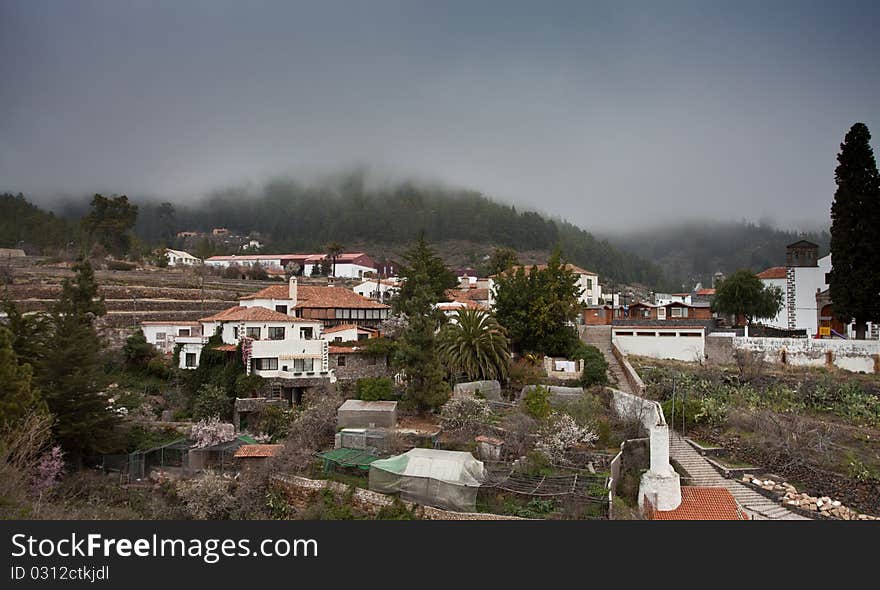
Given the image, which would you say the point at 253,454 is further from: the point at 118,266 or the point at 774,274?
the point at 774,274

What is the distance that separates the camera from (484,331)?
23.9 m

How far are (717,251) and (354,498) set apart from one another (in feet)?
595

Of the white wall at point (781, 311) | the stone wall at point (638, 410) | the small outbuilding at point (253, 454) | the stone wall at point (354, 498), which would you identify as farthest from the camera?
the white wall at point (781, 311)

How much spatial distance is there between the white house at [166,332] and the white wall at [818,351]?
90.5 feet

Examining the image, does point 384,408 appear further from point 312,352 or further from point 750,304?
point 750,304

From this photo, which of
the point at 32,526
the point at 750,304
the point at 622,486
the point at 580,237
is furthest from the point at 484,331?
the point at 580,237

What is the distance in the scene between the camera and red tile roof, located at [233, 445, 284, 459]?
18.6 m

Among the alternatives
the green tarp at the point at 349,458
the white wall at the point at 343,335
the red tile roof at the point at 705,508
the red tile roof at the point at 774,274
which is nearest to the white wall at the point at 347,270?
the white wall at the point at 343,335

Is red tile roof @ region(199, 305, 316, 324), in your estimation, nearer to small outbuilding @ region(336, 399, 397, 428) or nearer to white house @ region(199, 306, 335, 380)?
white house @ region(199, 306, 335, 380)

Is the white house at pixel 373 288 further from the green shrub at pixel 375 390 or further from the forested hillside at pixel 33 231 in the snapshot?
the forested hillside at pixel 33 231

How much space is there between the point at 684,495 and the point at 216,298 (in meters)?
34.3

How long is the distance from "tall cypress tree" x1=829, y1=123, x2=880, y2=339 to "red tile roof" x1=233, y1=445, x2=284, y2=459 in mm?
26437

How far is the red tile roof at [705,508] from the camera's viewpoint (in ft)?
47.8

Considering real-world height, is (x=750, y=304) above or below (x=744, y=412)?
above
